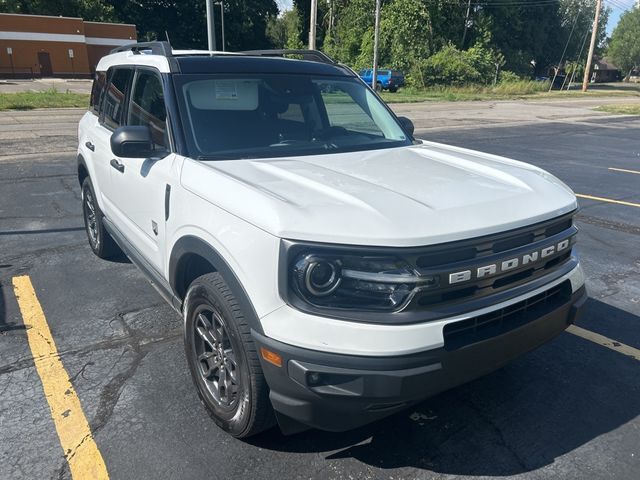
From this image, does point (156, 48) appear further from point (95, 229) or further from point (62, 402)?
point (62, 402)

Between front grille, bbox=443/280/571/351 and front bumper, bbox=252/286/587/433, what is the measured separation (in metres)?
0.03

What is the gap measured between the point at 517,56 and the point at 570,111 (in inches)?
1134

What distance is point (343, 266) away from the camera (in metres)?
2.18

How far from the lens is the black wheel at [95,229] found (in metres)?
4.95

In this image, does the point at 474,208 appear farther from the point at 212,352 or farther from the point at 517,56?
the point at 517,56

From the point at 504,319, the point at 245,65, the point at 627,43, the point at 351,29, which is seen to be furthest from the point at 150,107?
the point at 627,43

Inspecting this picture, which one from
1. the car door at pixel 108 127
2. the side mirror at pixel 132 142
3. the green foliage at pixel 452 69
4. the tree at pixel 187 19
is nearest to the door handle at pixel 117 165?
the car door at pixel 108 127

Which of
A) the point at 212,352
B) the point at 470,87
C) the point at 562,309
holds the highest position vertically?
the point at 562,309

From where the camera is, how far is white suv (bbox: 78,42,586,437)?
216 cm

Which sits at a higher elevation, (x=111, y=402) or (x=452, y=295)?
(x=452, y=295)

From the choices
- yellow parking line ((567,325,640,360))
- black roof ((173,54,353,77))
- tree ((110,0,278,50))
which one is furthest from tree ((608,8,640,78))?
black roof ((173,54,353,77))

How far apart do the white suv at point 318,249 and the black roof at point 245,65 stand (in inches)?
0.6

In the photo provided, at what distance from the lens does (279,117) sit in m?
3.53

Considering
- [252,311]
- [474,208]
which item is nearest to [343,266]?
[252,311]
